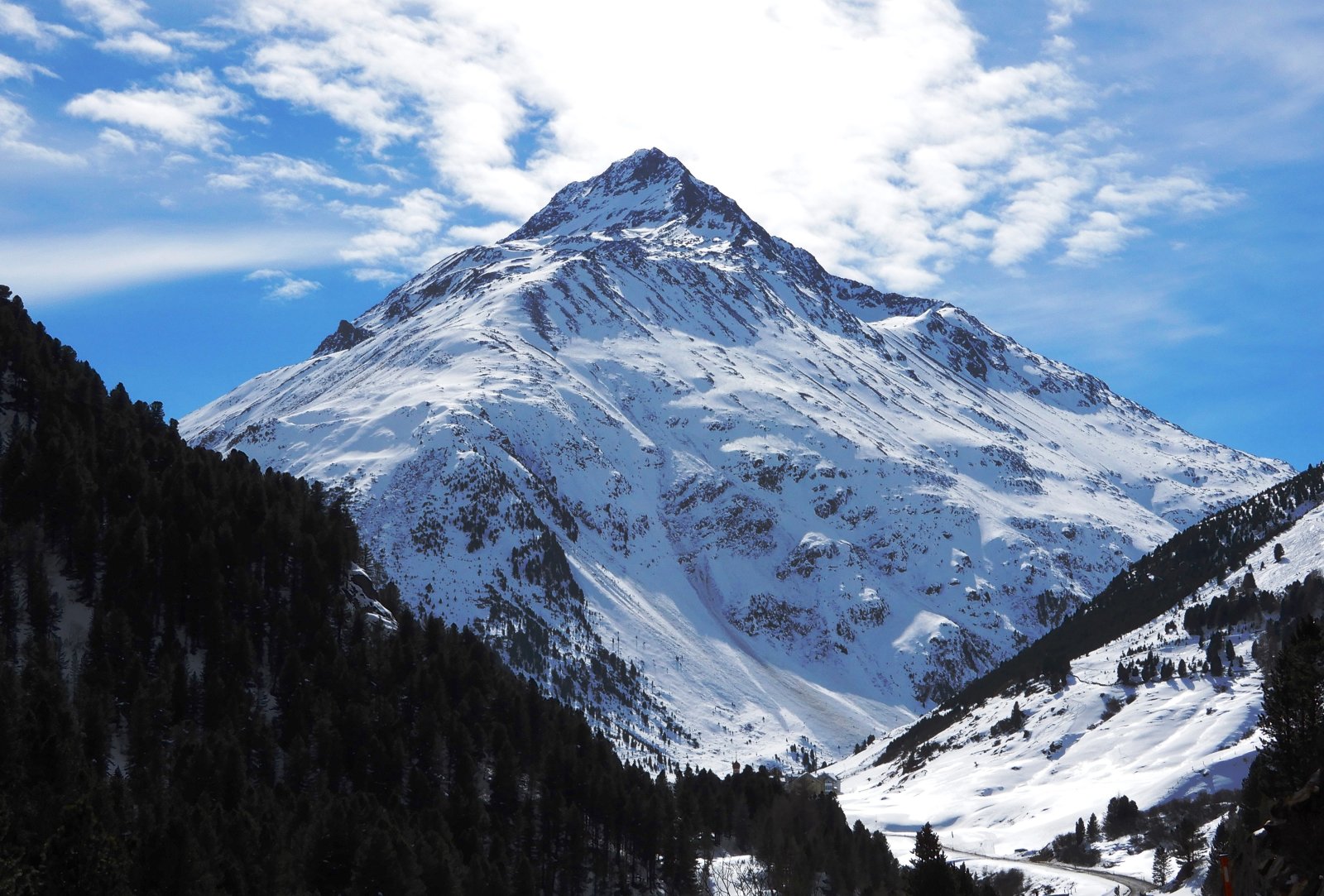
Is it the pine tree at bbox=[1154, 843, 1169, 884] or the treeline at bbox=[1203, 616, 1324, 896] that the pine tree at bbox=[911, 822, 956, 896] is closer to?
the treeline at bbox=[1203, 616, 1324, 896]

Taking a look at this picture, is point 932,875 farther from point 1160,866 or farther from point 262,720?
point 1160,866

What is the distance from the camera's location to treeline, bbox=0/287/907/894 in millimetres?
92688

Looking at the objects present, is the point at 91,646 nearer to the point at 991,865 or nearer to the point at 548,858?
the point at 548,858

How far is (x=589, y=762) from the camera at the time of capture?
13062 centimetres

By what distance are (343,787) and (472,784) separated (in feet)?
40.4

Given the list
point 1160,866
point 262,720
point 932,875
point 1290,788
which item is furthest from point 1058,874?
point 262,720

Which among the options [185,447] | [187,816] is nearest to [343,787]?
[187,816]

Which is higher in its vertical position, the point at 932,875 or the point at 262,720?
the point at 262,720

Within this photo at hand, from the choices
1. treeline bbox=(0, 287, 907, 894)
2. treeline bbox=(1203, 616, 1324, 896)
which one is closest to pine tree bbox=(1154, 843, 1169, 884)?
treeline bbox=(0, 287, 907, 894)

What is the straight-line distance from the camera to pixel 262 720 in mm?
116062

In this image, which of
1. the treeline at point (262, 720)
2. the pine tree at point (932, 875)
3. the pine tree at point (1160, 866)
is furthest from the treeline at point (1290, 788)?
the treeline at point (262, 720)

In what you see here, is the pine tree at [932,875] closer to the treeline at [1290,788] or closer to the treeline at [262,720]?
the treeline at [1290,788]

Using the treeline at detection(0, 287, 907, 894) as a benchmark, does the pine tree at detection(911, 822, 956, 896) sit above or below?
below

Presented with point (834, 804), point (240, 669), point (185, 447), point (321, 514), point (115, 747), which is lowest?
point (834, 804)
